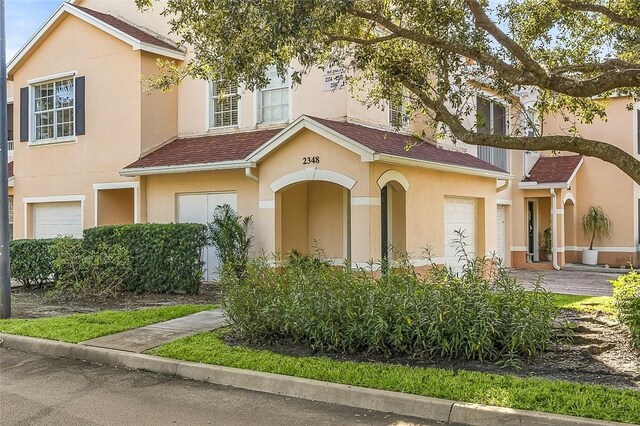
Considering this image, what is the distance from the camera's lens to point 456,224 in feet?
57.0

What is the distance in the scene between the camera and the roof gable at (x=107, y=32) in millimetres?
17734

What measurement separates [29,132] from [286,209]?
9692 mm

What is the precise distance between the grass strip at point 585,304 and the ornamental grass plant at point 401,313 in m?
2.24

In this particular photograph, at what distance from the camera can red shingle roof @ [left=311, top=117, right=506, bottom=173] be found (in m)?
13.9

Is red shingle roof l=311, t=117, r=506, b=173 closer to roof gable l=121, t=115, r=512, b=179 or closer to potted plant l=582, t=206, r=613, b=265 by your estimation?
roof gable l=121, t=115, r=512, b=179

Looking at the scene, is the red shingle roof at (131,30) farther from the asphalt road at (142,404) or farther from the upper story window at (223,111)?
the asphalt road at (142,404)

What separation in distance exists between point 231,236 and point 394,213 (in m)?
4.14

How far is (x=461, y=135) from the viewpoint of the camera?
9523 millimetres

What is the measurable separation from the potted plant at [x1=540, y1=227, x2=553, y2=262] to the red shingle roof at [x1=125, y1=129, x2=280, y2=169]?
12874 millimetres

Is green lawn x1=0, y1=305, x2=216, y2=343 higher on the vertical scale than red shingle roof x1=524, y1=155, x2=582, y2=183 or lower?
lower

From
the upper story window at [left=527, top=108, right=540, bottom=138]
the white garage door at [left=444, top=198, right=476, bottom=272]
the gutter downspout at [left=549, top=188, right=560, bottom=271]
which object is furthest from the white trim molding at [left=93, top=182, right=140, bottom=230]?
the gutter downspout at [left=549, top=188, right=560, bottom=271]

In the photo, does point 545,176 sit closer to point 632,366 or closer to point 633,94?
point 633,94

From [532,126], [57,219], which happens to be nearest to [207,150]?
[57,219]

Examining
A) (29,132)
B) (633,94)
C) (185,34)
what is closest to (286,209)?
(185,34)
